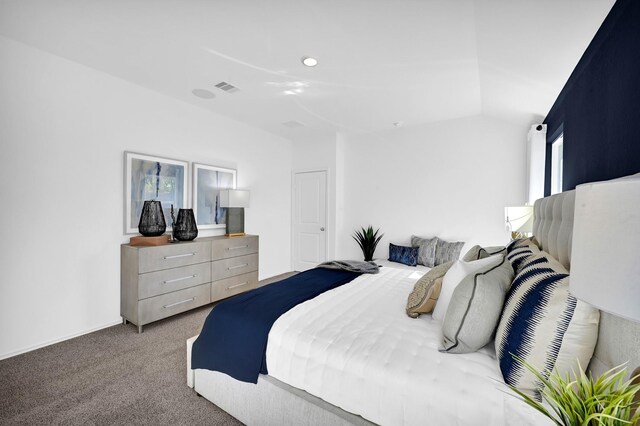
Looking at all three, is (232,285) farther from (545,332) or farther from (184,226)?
(545,332)

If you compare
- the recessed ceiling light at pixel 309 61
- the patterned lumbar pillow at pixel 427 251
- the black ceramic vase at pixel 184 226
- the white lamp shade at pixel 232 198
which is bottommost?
the patterned lumbar pillow at pixel 427 251

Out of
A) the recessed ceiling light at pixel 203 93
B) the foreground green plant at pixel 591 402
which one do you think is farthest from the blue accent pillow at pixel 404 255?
the foreground green plant at pixel 591 402

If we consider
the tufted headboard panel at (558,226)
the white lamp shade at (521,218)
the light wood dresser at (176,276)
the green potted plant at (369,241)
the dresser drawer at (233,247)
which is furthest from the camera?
the green potted plant at (369,241)

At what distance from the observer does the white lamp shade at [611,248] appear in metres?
0.44

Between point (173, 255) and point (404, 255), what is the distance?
302cm

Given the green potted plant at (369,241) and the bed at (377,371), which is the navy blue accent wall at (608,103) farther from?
the green potted plant at (369,241)

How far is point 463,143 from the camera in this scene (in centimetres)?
399

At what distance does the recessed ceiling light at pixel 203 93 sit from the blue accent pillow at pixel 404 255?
10.6 ft

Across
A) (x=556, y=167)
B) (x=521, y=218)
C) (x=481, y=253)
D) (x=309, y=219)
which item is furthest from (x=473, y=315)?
(x=309, y=219)

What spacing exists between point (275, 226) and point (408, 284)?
3.06m

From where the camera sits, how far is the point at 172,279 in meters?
2.92

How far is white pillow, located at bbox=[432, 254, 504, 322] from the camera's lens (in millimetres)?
1441

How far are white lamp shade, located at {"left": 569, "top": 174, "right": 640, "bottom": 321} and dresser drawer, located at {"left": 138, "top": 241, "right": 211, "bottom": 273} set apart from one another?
3.10m

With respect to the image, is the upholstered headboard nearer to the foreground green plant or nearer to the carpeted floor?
the foreground green plant
